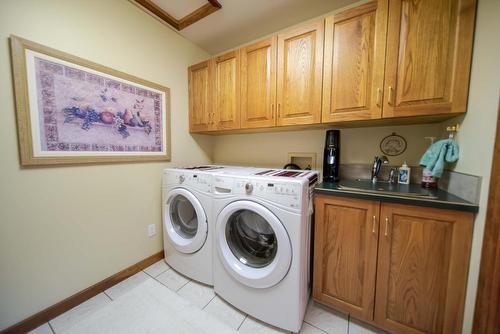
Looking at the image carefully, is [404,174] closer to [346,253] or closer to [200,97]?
[346,253]

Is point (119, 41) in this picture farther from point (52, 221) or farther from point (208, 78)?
Result: point (52, 221)

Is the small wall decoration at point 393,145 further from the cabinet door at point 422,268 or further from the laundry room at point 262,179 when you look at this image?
the cabinet door at point 422,268

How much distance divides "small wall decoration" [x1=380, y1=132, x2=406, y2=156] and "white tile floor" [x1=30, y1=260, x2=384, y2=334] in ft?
4.09

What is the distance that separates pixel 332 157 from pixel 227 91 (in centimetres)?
114

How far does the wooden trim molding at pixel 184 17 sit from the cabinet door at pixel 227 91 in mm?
337

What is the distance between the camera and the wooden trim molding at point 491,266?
75 centimetres

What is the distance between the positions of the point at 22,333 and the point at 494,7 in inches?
122

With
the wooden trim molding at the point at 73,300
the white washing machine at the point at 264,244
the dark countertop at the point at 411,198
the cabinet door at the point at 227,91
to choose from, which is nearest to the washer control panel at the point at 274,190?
the white washing machine at the point at 264,244

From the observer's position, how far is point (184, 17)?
164cm

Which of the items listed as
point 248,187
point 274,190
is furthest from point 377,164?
point 248,187

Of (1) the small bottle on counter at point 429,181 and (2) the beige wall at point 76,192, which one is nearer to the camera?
(2) the beige wall at point 76,192

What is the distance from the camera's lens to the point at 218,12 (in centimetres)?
154

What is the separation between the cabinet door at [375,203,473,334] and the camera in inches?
34.2

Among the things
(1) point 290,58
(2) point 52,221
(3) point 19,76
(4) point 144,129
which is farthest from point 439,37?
(2) point 52,221
